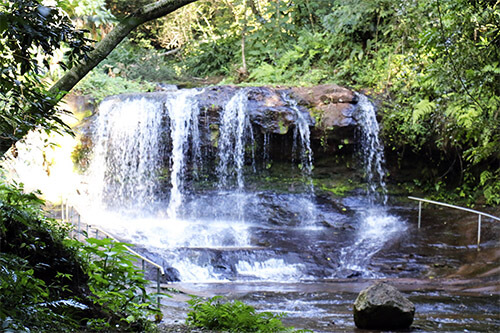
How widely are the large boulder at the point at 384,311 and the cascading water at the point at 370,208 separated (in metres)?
4.13

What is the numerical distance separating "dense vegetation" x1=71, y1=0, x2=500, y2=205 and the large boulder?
2505 millimetres

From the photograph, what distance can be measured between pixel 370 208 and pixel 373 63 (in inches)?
206

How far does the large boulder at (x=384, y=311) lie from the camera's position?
5.93 meters

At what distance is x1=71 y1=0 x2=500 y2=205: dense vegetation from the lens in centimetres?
770

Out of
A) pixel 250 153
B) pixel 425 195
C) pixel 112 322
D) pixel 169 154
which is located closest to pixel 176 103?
pixel 169 154

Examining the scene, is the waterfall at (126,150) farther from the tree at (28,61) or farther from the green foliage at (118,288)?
the tree at (28,61)

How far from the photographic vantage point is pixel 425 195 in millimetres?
14141

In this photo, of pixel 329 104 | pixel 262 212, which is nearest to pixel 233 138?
pixel 262 212

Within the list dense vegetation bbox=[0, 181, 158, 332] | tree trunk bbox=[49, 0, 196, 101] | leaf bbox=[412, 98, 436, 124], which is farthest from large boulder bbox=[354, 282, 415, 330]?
leaf bbox=[412, 98, 436, 124]

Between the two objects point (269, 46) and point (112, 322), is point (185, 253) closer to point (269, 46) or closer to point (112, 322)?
point (112, 322)

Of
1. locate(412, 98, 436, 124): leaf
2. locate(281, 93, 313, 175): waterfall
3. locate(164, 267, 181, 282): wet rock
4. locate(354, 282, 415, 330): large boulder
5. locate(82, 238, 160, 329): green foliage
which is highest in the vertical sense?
locate(412, 98, 436, 124): leaf

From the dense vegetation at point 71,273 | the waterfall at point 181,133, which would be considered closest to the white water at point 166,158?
the waterfall at point 181,133

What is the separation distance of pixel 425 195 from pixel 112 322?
12037 millimetres

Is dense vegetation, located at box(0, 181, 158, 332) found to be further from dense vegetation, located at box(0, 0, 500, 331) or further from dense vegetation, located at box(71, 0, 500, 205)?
dense vegetation, located at box(71, 0, 500, 205)
